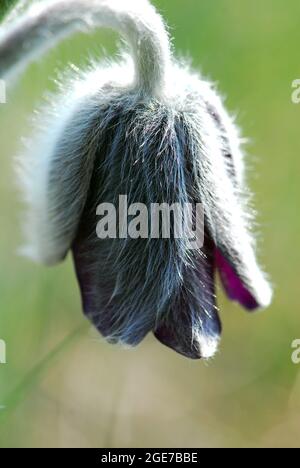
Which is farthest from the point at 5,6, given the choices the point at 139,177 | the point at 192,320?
the point at 192,320

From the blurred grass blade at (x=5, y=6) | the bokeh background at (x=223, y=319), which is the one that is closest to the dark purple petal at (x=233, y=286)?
the blurred grass blade at (x=5, y=6)

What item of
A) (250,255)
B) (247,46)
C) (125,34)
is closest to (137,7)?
(125,34)

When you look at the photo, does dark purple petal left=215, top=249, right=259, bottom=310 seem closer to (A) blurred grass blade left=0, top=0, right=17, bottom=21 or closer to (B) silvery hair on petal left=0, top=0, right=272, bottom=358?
(B) silvery hair on petal left=0, top=0, right=272, bottom=358

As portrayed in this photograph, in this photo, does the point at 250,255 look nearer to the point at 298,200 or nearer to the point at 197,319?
the point at 197,319

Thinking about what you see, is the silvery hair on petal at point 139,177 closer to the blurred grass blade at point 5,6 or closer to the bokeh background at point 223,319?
the blurred grass blade at point 5,6

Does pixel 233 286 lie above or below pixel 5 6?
below

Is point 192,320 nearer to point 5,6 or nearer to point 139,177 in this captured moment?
point 139,177
